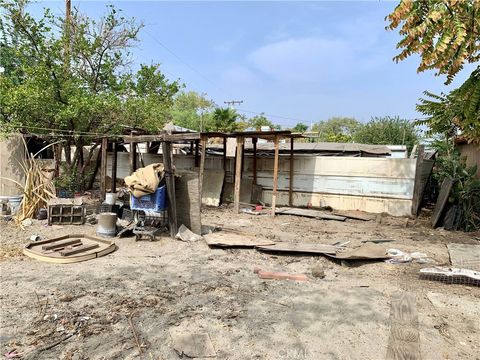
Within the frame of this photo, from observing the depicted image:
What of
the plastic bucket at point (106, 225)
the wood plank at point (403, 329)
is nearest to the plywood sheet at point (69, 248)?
the plastic bucket at point (106, 225)

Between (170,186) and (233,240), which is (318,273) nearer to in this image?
(233,240)

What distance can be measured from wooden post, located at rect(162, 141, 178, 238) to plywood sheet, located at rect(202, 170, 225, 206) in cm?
515

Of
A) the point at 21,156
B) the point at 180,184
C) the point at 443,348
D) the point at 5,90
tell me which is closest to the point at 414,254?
the point at 443,348

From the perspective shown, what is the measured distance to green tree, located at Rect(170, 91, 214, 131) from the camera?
34838 mm

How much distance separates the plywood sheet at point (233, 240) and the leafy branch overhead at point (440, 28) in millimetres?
4308

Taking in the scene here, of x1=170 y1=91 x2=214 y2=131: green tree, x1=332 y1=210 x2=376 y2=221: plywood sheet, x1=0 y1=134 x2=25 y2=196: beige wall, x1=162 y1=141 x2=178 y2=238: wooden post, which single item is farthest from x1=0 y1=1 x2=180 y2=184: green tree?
x1=170 y1=91 x2=214 y2=131: green tree

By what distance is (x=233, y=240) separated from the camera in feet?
22.6

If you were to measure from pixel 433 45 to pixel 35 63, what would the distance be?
10.4 metres

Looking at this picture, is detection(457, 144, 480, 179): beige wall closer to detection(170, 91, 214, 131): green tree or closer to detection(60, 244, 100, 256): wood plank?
detection(60, 244, 100, 256): wood plank

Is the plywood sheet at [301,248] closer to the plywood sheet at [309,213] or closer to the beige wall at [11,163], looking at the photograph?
the plywood sheet at [309,213]

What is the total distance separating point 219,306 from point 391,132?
26689mm

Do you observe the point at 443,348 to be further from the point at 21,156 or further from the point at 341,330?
the point at 21,156

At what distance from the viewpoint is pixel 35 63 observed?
9836mm

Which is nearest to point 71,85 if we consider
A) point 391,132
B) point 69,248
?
point 69,248
